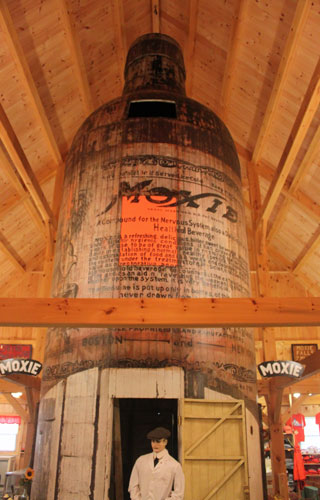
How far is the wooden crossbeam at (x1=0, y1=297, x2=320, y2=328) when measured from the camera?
399 centimetres

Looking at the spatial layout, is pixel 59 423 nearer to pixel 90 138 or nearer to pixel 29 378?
pixel 90 138

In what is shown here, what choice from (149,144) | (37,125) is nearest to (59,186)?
(37,125)

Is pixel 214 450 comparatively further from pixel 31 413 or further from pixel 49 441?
pixel 31 413

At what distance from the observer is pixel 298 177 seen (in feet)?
39.9

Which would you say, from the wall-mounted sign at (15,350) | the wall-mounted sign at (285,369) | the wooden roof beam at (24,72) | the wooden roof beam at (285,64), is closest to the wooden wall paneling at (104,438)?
the wall-mounted sign at (285,369)

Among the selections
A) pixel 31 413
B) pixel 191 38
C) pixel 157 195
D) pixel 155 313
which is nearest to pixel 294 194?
pixel 191 38

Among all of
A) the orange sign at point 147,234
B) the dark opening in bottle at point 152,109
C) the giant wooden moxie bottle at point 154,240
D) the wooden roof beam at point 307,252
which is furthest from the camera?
the wooden roof beam at point 307,252

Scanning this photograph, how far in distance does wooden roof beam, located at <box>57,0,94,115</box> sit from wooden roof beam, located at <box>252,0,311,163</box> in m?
4.60

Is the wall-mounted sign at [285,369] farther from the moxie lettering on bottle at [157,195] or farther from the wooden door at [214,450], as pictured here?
the moxie lettering on bottle at [157,195]

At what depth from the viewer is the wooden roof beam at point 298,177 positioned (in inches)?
420

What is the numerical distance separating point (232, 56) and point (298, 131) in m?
2.91

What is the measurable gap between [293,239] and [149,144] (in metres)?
11.0

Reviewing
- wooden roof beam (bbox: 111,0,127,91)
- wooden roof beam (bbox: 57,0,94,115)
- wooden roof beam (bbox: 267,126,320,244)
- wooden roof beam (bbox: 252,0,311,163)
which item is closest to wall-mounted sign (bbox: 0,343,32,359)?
wooden roof beam (bbox: 57,0,94,115)

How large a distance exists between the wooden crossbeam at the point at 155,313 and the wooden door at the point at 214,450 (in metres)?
1.37
